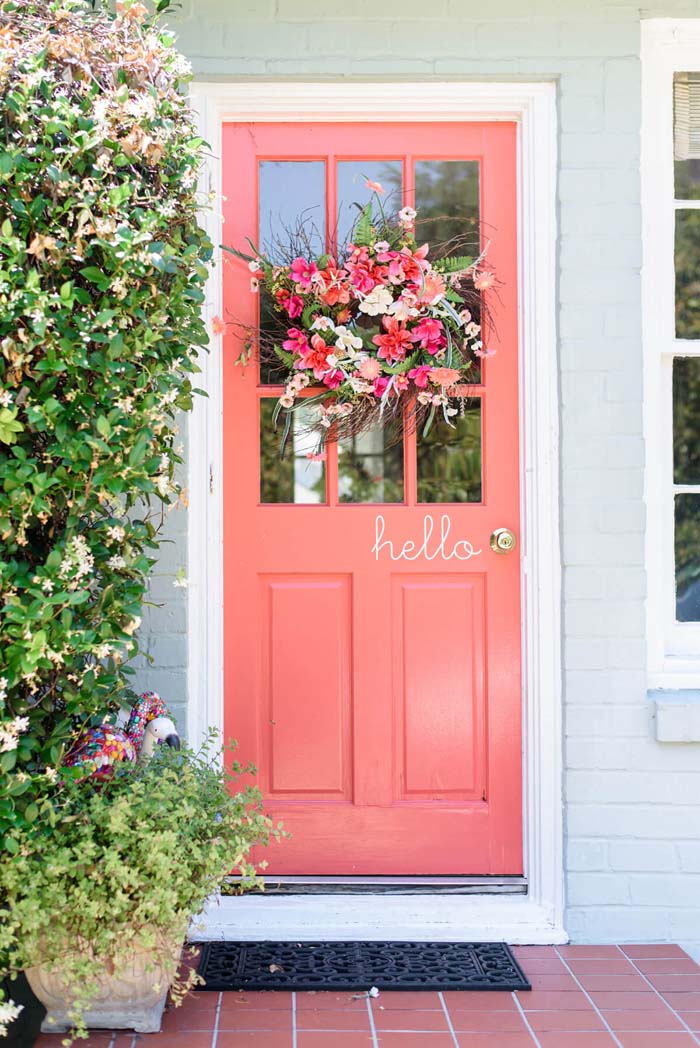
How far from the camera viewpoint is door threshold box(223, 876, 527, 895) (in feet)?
10.5

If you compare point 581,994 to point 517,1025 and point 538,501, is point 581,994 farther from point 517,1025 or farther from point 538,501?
point 538,501

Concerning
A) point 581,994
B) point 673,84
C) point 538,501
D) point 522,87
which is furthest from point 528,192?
point 581,994

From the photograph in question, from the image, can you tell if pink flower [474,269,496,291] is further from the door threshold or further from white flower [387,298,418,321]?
the door threshold

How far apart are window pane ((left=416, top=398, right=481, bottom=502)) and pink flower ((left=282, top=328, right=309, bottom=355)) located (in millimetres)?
461

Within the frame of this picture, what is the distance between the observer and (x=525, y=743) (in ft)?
10.5

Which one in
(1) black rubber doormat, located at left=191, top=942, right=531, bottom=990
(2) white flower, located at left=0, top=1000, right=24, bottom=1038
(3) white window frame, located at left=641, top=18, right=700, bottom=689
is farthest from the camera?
(3) white window frame, located at left=641, top=18, right=700, bottom=689

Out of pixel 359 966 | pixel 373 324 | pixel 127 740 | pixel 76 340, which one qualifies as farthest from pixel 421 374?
pixel 359 966

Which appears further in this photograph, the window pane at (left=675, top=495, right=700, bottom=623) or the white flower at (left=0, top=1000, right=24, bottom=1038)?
the window pane at (left=675, top=495, right=700, bottom=623)

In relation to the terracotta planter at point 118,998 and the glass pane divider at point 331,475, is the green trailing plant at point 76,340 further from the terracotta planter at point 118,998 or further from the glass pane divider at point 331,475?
the glass pane divider at point 331,475

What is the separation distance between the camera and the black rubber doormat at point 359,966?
→ 110 inches

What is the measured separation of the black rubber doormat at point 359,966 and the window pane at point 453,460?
1323mm

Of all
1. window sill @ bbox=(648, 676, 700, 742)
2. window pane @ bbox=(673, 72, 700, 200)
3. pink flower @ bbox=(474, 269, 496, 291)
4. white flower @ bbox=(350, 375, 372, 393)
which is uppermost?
window pane @ bbox=(673, 72, 700, 200)

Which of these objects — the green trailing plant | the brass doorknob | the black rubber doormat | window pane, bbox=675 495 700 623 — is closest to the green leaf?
the green trailing plant

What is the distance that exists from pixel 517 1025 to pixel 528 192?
232 cm
